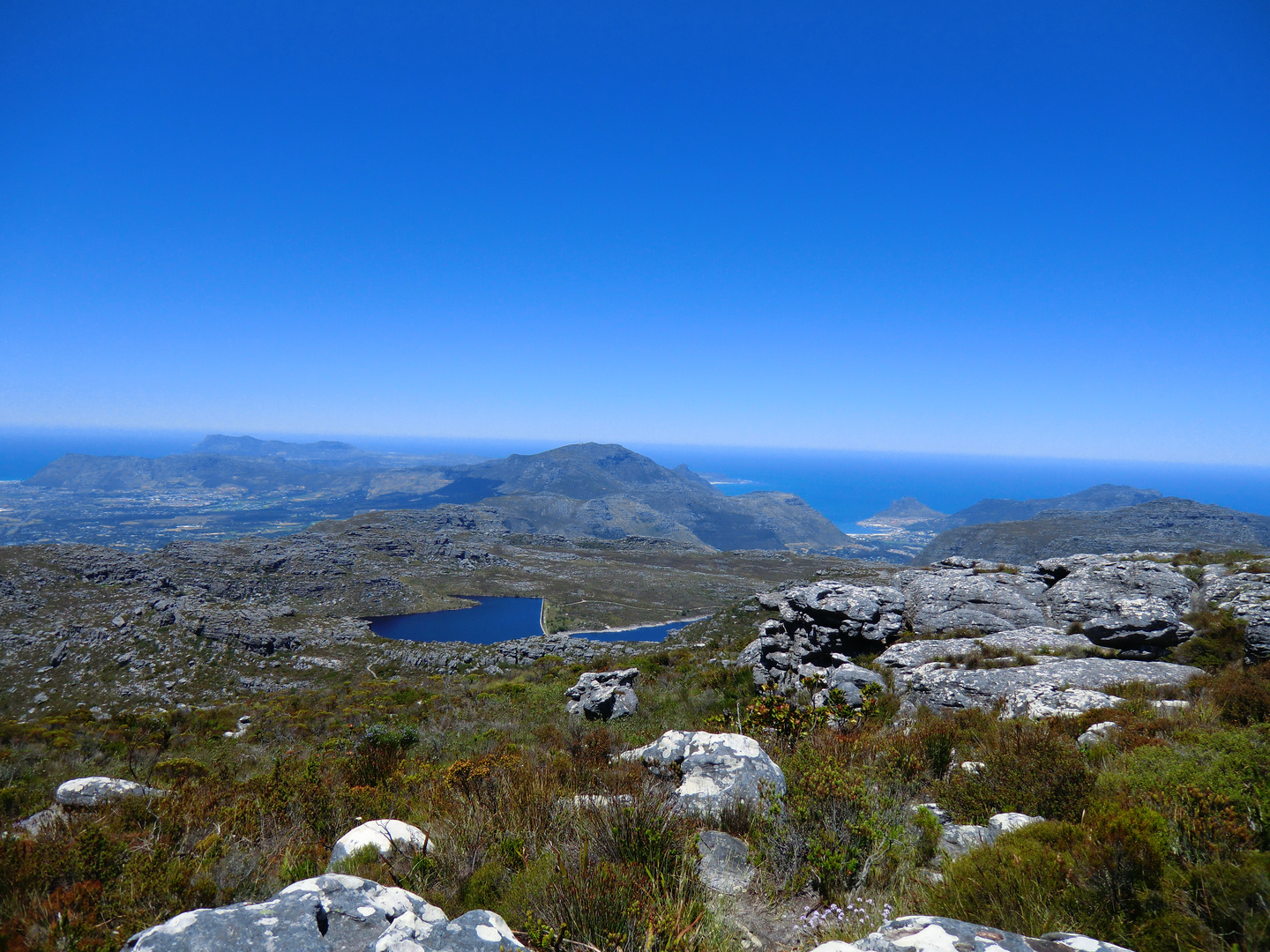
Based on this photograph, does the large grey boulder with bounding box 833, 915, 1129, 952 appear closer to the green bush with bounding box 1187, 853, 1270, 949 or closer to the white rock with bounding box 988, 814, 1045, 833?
the green bush with bounding box 1187, 853, 1270, 949

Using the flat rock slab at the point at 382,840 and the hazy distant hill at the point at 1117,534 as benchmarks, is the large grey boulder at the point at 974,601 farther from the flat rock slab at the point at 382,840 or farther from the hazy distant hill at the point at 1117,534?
the hazy distant hill at the point at 1117,534

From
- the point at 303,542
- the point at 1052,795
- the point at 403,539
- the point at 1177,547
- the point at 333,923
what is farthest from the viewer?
the point at 403,539

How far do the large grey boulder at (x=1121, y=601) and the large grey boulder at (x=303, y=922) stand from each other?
17.2 m

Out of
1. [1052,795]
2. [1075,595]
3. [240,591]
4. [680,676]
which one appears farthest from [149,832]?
[240,591]

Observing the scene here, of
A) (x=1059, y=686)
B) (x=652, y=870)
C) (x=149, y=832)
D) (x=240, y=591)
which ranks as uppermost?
(x=652, y=870)

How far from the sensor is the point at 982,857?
376 cm

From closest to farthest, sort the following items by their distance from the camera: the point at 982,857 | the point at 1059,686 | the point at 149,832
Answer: the point at 982,857
the point at 149,832
the point at 1059,686

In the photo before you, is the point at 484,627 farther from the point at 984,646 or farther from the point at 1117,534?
the point at 1117,534

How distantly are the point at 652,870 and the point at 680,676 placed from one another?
646 inches

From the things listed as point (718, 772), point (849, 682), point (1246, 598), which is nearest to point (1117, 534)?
point (1246, 598)

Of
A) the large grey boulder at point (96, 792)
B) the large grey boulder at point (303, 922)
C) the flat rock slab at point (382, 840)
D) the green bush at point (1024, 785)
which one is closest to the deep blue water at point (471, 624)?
the large grey boulder at point (96, 792)

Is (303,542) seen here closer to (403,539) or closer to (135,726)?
(403,539)

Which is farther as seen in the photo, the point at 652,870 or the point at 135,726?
the point at 135,726

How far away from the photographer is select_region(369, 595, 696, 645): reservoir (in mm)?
83625
